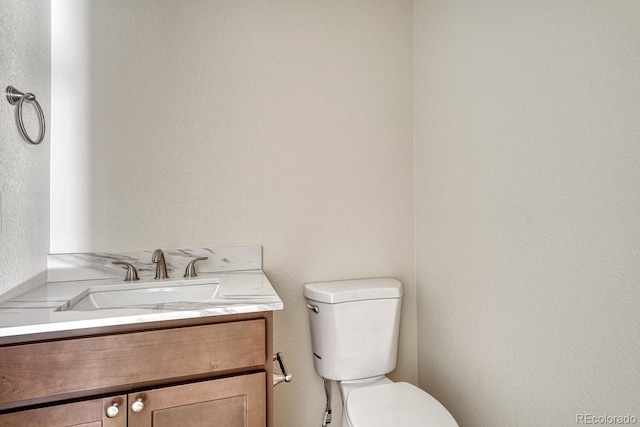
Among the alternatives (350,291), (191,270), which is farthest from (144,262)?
(350,291)

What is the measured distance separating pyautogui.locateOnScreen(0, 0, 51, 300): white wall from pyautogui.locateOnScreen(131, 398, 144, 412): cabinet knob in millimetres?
506

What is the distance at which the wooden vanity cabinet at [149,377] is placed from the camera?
86cm

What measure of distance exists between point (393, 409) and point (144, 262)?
109 cm

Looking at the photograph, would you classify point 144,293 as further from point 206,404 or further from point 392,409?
point 392,409

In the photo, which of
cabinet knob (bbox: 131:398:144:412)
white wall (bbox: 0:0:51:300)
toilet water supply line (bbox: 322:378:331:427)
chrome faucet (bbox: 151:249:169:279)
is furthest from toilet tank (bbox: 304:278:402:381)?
white wall (bbox: 0:0:51:300)

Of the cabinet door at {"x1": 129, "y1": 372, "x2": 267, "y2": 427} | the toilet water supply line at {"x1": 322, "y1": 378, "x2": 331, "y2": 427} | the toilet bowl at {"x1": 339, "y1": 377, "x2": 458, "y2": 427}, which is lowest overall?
the toilet water supply line at {"x1": 322, "y1": 378, "x2": 331, "y2": 427}

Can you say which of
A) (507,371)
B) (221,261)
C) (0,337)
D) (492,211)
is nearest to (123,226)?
(221,261)

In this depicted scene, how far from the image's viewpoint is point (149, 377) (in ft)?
3.10

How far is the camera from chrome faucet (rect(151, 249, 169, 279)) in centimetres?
136

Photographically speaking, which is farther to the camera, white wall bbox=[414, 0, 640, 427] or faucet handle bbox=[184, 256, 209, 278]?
faucet handle bbox=[184, 256, 209, 278]

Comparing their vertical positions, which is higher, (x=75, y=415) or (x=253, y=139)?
(x=253, y=139)

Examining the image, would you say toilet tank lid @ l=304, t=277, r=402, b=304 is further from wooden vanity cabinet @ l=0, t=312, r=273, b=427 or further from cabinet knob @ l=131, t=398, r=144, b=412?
cabinet knob @ l=131, t=398, r=144, b=412

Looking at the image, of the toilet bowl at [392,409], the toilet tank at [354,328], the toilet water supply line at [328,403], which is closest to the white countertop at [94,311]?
the toilet tank at [354,328]

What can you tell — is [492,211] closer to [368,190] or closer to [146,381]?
[368,190]
